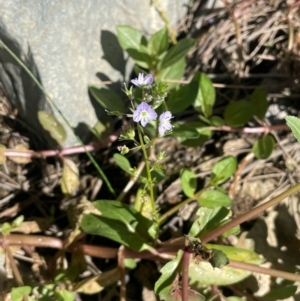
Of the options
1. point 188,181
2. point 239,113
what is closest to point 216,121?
point 239,113

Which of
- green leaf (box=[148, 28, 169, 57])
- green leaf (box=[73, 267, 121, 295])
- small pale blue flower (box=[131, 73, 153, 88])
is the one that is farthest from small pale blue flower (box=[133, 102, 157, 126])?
green leaf (box=[148, 28, 169, 57])

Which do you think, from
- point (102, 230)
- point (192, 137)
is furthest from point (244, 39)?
point (102, 230)

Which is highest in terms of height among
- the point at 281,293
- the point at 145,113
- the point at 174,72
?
the point at 145,113

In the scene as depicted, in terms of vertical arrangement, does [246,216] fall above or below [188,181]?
above

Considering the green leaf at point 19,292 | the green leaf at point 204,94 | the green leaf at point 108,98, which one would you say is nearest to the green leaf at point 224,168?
the green leaf at point 204,94

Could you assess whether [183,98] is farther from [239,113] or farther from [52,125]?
[52,125]

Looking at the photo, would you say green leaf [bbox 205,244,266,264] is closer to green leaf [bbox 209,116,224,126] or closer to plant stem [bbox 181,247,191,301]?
plant stem [bbox 181,247,191,301]

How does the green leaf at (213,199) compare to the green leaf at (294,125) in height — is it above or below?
below

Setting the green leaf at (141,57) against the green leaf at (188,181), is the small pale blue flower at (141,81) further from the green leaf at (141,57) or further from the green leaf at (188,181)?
the green leaf at (141,57)
